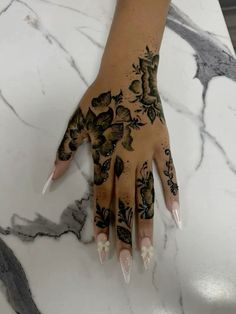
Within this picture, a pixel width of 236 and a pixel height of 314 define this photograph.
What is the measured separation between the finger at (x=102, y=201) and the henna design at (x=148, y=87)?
82mm

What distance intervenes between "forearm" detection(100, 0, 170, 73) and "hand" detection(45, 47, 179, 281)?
0.02 metres

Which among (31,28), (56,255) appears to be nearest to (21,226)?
(56,255)

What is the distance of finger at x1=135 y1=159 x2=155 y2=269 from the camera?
1.51 ft

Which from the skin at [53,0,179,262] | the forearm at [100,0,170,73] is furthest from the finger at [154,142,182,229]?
the forearm at [100,0,170,73]

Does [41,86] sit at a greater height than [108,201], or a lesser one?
greater

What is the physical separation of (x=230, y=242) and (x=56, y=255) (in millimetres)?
192

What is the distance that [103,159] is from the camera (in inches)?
19.3

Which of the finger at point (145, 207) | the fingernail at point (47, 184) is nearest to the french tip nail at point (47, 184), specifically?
the fingernail at point (47, 184)

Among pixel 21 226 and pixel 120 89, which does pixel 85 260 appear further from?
pixel 120 89

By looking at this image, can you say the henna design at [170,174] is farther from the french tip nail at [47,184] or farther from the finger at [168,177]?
the french tip nail at [47,184]

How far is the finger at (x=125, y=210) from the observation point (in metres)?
0.45

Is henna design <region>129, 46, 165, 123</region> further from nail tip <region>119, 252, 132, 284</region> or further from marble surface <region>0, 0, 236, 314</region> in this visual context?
nail tip <region>119, 252, 132, 284</region>

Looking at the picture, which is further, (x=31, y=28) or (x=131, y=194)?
(x=31, y=28)

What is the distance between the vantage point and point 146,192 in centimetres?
48
